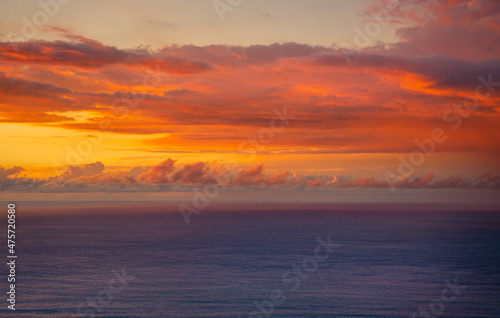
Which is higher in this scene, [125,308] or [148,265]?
[148,265]

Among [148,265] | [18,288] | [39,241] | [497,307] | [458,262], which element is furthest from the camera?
[39,241]

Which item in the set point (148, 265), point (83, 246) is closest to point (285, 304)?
point (148, 265)

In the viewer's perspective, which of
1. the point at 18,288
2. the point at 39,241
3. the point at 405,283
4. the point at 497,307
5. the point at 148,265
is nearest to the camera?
the point at 497,307

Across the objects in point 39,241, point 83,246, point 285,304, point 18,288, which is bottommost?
point 285,304

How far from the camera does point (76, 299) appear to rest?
56.0 metres

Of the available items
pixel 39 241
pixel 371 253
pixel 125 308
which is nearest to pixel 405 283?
pixel 371 253

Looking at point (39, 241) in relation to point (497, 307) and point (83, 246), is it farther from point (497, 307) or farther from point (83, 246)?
point (497, 307)

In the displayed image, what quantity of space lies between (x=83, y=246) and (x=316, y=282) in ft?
212

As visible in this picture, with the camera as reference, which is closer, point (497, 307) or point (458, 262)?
point (497, 307)

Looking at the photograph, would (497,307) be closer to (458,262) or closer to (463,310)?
(463,310)

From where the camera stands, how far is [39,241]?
12025 cm

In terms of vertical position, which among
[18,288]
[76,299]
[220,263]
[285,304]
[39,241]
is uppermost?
[39,241]

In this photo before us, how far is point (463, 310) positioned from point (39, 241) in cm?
10762

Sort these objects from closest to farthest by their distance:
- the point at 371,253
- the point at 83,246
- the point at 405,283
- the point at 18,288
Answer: the point at 18,288 < the point at 405,283 < the point at 371,253 < the point at 83,246
